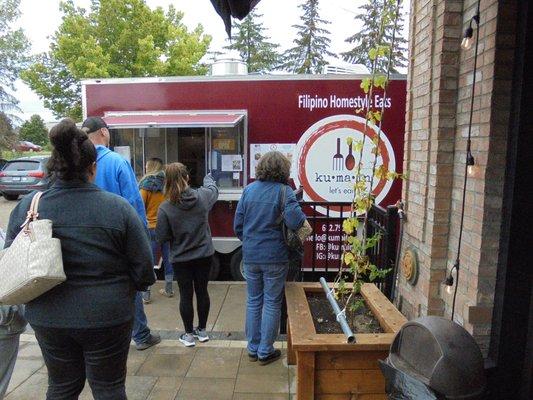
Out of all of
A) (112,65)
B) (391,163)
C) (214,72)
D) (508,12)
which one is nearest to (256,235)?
(508,12)

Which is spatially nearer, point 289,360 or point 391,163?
point 289,360

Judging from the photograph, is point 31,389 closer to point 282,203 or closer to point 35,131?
point 282,203

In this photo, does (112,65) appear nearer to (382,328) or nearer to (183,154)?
(183,154)

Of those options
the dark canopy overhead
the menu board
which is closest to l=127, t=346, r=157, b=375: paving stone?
the menu board

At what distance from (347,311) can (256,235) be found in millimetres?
957

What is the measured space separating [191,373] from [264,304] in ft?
2.59

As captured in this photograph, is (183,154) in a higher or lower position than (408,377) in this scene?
higher

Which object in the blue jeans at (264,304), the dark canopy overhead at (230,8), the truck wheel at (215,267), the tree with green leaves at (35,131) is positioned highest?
the tree with green leaves at (35,131)

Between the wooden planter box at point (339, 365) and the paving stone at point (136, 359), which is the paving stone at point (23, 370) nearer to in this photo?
the paving stone at point (136, 359)

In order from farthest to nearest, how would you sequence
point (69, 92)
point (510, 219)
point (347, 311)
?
1. point (69, 92)
2. point (347, 311)
3. point (510, 219)

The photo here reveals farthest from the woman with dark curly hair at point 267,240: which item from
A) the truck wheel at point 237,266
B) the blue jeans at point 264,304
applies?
the truck wheel at point 237,266

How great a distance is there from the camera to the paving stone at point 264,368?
11.8ft

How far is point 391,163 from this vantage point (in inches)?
227

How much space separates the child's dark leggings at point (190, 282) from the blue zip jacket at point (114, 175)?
73 centimetres
